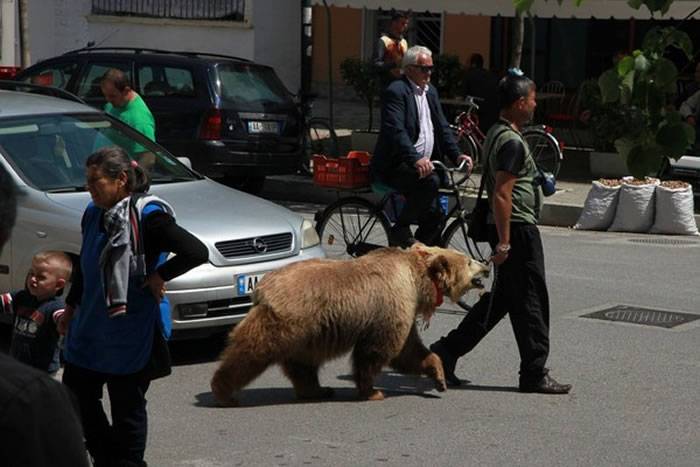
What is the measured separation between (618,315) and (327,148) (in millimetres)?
10117

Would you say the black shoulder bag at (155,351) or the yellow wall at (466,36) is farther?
the yellow wall at (466,36)

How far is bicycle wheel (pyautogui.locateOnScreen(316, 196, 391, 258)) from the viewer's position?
35.2 feet

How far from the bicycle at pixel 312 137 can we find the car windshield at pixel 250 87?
922 millimetres

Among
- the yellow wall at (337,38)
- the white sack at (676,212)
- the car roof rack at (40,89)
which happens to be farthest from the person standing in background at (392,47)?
the yellow wall at (337,38)

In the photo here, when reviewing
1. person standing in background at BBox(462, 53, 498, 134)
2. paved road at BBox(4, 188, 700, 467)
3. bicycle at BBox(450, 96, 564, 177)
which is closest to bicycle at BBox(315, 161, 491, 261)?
paved road at BBox(4, 188, 700, 467)

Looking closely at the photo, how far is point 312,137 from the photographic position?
66.9 ft

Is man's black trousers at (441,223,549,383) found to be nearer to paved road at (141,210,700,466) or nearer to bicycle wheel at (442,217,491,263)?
paved road at (141,210,700,466)

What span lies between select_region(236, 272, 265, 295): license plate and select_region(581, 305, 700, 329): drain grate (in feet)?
9.53

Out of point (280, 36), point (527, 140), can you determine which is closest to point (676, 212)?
point (527, 140)

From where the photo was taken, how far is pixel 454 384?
8273mm

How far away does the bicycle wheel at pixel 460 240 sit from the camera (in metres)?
10.3

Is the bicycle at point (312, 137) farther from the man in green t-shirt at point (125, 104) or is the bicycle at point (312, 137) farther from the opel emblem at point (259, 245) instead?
the opel emblem at point (259, 245)

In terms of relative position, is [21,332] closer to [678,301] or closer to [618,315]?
[618,315]

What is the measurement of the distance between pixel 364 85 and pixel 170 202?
40.7 feet
